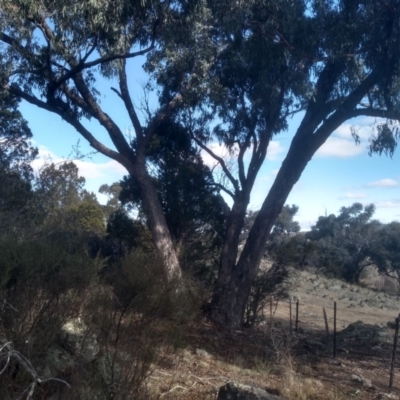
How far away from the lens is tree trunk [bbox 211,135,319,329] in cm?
1466

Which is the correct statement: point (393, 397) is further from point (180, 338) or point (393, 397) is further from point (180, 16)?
point (180, 16)

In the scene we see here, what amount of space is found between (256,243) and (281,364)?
435cm

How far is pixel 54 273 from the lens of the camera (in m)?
7.03

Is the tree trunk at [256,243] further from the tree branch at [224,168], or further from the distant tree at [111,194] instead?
the distant tree at [111,194]

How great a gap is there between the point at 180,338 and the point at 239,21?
8.37m

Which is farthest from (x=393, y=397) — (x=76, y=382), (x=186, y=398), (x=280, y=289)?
(x=280, y=289)

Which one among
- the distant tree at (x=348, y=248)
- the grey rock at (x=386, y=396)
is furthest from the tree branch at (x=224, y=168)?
the distant tree at (x=348, y=248)

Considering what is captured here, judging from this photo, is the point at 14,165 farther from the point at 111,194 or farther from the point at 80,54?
the point at 111,194

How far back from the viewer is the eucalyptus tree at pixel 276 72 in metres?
13.7

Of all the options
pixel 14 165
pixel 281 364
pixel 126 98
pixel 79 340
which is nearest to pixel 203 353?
pixel 281 364

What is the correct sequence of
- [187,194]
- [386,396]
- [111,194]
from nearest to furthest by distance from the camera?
[386,396] < [187,194] < [111,194]

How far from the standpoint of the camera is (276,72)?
48.7ft

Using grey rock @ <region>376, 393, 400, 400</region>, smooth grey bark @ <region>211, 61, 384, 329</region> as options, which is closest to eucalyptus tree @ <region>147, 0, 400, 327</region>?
smooth grey bark @ <region>211, 61, 384, 329</region>

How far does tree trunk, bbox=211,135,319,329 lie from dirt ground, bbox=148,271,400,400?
1.78ft
